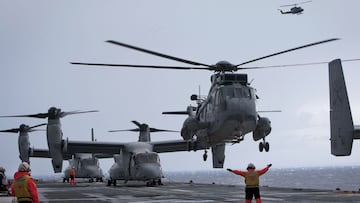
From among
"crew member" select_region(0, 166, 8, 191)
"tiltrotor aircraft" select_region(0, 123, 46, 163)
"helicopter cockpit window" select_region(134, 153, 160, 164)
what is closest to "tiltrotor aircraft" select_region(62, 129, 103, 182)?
"tiltrotor aircraft" select_region(0, 123, 46, 163)

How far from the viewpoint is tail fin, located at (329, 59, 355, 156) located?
18.2 m

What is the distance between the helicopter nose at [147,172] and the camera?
4453 centimetres

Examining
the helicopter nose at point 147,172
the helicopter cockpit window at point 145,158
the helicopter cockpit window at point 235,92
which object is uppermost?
the helicopter cockpit window at point 235,92

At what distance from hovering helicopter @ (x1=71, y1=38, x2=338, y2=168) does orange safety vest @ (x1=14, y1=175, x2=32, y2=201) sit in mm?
13053

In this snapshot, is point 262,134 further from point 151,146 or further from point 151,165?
point 151,146

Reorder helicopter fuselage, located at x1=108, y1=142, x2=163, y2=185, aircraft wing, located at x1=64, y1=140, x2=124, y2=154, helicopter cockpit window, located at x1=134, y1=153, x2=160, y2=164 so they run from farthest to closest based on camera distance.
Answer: aircraft wing, located at x1=64, y1=140, x2=124, y2=154 → helicopter cockpit window, located at x1=134, y1=153, x2=160, y2=164 → helicopter fuselage, located at x1=108, y1=142, x2=163, y2=185

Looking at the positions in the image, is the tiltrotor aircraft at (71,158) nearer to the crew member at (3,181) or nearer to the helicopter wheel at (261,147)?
the helicopter wheel at (261,147)

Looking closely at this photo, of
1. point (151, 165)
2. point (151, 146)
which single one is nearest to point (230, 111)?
point (151, 165)

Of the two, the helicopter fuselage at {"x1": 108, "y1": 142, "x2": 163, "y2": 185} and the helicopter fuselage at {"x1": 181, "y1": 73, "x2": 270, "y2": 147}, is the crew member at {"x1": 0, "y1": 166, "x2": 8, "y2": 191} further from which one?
the helicopter fuselage at {"x1": 108, "y1": 142, "x2": 163, "y2": 185}

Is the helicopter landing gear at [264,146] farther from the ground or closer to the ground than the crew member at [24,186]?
farther from the ground

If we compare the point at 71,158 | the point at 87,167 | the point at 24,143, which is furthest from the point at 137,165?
the point at 71,158

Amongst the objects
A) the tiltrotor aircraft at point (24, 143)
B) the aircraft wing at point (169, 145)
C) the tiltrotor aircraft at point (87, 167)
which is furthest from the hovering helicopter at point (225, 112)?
the tiltrotor aircraft at point (87, 167)

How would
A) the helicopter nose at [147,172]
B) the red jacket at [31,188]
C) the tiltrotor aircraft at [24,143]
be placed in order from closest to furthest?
1. the red jacket at [31,188]
2. the helicopter nose at [147,172]
3. the tiltrotor aircraft at [24,143]

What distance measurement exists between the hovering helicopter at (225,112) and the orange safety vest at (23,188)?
1305 cm
